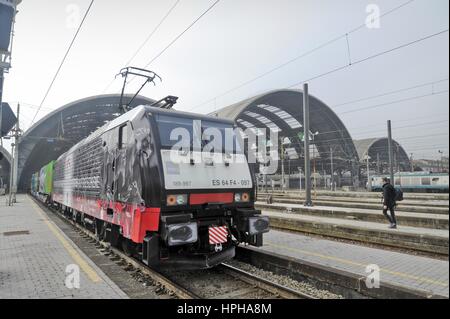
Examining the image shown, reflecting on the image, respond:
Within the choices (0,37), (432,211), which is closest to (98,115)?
(0,37)

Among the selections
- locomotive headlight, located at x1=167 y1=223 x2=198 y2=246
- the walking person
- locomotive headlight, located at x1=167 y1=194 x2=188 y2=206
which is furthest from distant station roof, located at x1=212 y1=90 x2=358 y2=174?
locomotive headlight, located at x1=167 y1=223 x2=198 y2=246

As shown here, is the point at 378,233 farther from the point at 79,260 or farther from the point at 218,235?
the point at 79,260

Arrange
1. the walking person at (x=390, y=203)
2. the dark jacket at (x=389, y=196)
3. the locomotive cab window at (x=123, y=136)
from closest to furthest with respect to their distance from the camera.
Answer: the locomotive cab window at (x=123, y=136) < the walking person at (x=390, y=203) < the dark jacket at (x=389, y=196)

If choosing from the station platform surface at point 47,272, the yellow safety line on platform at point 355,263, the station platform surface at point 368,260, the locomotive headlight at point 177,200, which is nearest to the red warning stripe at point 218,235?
the locomotive headlight at point 177,200

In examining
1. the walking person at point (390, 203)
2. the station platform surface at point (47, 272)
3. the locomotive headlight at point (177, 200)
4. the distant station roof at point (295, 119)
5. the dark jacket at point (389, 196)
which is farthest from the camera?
the distant station roof at point (295, 119)

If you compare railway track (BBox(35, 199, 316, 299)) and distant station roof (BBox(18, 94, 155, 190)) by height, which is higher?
distant station roof (BBox(18, 94, 155, 190))

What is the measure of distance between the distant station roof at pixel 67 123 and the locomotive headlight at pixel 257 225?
3627 cm

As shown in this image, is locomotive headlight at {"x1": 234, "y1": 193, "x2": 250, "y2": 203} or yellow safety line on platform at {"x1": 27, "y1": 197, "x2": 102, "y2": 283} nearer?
yellow safety line on platform at {"x1": 27, "y1": 197, "x2": 102, "y2": 283}

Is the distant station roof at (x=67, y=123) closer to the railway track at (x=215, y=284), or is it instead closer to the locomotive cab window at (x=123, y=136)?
the locomotive cab window at (x=123, y=136)

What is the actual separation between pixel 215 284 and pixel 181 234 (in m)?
1.34

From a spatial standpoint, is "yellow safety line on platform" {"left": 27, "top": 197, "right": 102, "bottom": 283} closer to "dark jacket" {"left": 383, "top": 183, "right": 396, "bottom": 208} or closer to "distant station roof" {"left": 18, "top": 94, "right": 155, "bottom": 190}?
"dark jacket" {"left": 383, "top": 183, "right": 396, "bottom": 208}

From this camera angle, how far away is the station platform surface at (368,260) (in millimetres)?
5633

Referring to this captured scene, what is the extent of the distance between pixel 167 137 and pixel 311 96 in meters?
45.6

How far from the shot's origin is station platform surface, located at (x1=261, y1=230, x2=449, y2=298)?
222 inches
